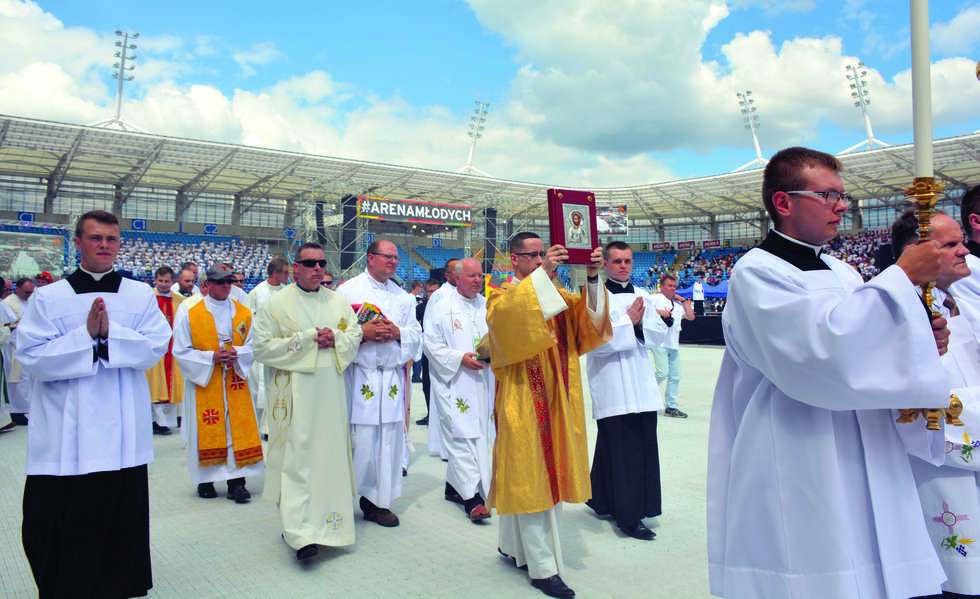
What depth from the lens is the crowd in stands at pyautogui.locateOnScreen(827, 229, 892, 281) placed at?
31281 millimetres

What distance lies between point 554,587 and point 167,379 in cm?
631

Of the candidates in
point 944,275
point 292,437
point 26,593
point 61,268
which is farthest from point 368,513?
point 61,268

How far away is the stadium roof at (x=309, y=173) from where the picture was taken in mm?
25578

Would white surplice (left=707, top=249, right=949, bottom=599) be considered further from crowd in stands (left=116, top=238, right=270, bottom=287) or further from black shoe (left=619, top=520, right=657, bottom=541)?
crowd in stands (left=116, top=238, right=270, bottom=287)

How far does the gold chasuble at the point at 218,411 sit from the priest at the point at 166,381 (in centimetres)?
243

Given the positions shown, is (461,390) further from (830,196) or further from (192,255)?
(192,255)

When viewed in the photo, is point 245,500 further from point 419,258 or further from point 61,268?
point 419,258

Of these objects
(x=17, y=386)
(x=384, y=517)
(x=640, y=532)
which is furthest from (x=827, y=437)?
(x=17, y=386)

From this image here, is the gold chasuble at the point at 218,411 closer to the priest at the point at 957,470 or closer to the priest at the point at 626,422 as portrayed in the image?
the priest at the point at 626,422

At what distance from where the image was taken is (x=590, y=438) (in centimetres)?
715

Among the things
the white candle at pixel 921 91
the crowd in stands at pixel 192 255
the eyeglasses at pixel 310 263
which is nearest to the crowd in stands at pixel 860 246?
the crowd in stands at pixel 192 255

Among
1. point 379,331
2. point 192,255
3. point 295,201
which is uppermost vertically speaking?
point 295,201

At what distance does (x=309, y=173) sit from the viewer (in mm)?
31094

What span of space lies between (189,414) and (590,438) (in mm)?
4155
